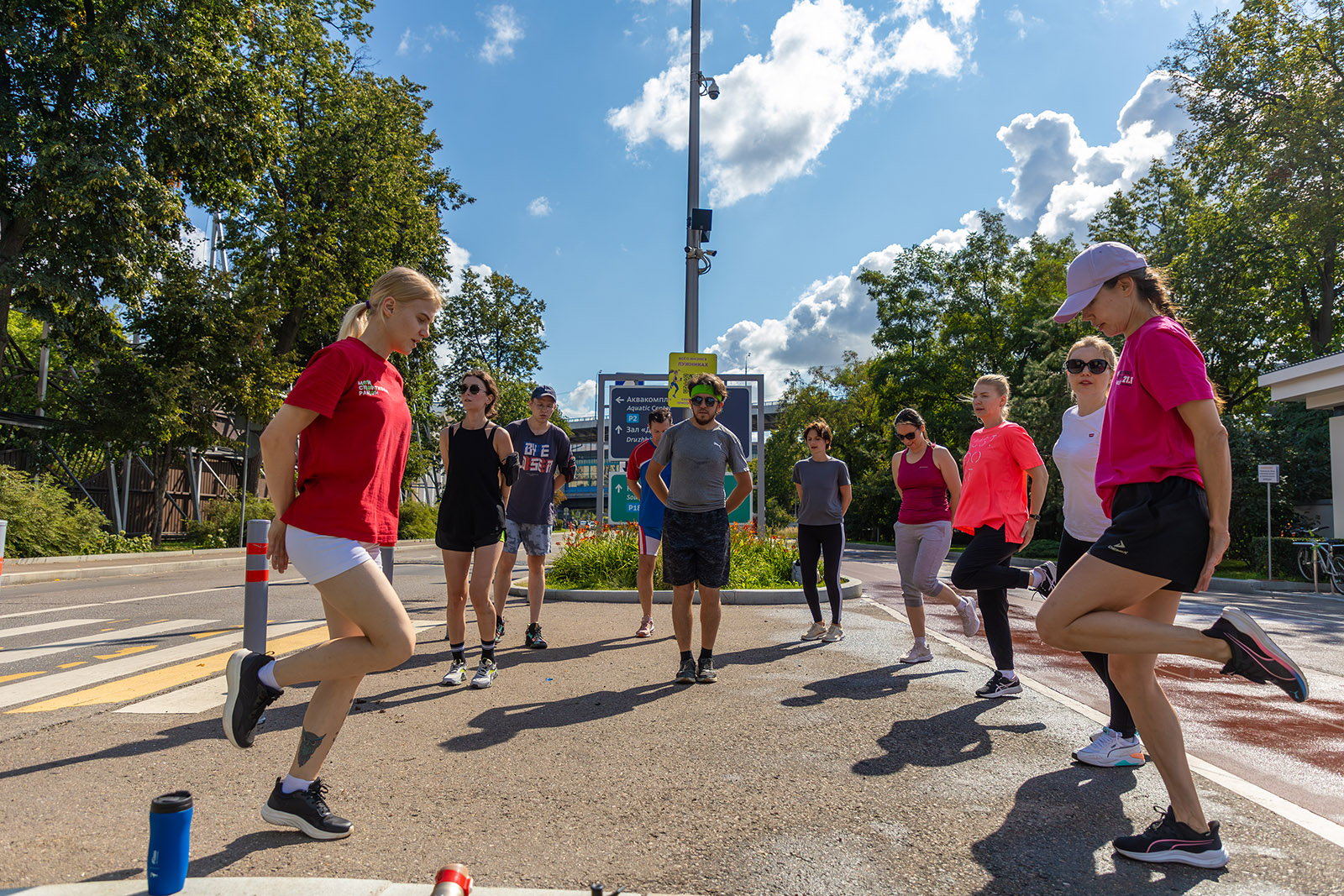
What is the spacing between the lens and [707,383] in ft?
19.3

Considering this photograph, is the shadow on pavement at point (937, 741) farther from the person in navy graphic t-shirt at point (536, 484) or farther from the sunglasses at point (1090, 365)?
the person in navy graphic t-shirt at point (536, 484)

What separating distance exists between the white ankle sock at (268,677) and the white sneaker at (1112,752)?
3372 mm

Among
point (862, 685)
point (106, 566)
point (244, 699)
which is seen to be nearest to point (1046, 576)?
point (862, 685)

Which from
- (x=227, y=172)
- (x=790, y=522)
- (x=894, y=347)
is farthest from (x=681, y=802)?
(x=790, y=522)

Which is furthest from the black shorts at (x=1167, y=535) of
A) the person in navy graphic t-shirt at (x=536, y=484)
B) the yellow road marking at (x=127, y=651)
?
the yellow road marking at (x=127, y=651)

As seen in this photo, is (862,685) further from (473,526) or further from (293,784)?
(293,784)

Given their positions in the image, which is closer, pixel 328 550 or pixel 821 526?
pixel 328 550

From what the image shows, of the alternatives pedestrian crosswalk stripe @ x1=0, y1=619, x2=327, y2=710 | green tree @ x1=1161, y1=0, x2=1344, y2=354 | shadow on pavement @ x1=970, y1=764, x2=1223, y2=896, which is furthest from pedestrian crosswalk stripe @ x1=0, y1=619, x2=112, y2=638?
green tree @ x1=1161, y1=0, x2=1344, y2=354

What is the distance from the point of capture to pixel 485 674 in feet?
18.1

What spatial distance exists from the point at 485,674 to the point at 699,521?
1.74 metres

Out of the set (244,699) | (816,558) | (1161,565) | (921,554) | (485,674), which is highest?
Answer: (1161,565)

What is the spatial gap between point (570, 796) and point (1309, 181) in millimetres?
29637

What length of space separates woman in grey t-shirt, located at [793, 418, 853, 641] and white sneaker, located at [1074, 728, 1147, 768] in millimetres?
3786

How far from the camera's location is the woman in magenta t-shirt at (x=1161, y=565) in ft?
8.80
